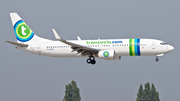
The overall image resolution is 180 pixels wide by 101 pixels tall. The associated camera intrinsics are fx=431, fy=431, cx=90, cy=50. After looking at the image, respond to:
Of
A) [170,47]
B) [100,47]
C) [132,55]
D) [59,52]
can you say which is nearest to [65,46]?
[59,52]

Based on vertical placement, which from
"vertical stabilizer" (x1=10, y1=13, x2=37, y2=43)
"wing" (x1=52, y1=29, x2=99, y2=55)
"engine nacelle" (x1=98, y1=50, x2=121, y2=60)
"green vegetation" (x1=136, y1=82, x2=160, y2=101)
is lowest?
"green vegetation" (x1=136, y1=82, x2=160, y2=101)

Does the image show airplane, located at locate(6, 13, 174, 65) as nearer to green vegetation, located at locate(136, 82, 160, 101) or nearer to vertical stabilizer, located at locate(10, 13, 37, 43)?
vertical stabilizer, located at locate(10, 13, 37, 43)

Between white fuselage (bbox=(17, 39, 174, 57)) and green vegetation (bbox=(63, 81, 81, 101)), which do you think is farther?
green vegetation (bbox=(63, 81, 81, 101))

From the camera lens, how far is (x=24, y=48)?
81375 millimetres

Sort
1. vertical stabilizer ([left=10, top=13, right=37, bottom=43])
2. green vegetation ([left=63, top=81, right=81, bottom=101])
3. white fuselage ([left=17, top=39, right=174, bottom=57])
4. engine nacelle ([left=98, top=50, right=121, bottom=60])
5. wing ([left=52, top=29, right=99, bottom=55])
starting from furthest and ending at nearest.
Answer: green vegetation ([left=63, top=81, right=81, bottom=101]) < vertical stabilizer ([left=10, top=13, right=37, bottom=43]) < white fuselage ([left=17, top=39, right=174, bottom=57]) < engine nacelle ([left=98, top=50, right=121, bottom=60]) < wing ([left=52, top=29, right=99, bottom=55])

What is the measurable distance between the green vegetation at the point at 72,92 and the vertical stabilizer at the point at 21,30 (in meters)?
82.3

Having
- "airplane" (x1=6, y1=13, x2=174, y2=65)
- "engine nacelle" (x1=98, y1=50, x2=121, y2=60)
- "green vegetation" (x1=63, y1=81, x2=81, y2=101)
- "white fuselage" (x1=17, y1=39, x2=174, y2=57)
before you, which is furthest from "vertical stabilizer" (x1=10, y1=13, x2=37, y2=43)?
"green vegetation" (x1=63, y1=81, x2=81, y2=101)

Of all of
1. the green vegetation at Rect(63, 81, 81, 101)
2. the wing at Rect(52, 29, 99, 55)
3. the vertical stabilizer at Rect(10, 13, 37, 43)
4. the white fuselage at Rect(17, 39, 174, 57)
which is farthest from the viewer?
the green vegetation at Rect(63, 81, 81, 101)

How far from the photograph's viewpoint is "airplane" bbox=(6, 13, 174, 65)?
249ft

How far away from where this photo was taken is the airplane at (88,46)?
7575 cm

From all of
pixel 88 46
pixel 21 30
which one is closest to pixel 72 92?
pixel 21 30

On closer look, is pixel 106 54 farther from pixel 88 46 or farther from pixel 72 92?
pixel 72 92

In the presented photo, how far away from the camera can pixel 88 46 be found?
7812 centimetres

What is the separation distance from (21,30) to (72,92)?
84.0 m
